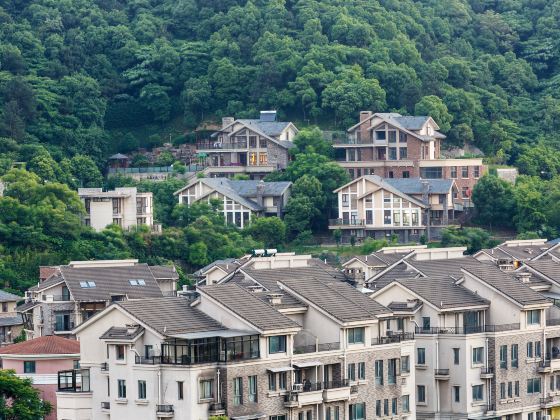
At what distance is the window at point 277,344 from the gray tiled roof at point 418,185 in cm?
4661

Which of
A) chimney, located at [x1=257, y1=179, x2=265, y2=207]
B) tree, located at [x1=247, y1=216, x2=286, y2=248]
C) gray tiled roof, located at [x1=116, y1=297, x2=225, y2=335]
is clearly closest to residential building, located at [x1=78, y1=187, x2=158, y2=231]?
tree, located at [x1=247, y1=216, x2=286, y2=248]

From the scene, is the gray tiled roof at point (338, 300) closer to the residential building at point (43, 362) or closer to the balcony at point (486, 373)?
the balcony at point (486, 373)

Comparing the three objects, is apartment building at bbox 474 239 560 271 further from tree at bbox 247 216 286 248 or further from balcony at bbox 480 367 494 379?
tree at bbox 247 216 286 248

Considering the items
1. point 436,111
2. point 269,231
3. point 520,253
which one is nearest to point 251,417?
point 520,253

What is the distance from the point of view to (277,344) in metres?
44.3

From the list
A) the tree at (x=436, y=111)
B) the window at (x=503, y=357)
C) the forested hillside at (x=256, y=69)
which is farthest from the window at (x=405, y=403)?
the tree at (x=436, y=111)

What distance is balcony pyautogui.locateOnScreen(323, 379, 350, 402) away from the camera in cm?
4519

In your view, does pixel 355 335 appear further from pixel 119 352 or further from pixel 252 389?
pixel 119 352

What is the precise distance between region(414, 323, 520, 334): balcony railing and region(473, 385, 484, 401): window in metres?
1.32

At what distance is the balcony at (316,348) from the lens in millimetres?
45378

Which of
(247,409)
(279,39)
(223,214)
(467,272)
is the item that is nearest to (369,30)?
(279,39)

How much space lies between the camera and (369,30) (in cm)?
10831

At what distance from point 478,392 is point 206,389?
9.16m

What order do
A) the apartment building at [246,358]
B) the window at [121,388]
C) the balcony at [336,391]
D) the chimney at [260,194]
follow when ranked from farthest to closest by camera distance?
1. the chimney at [260,194]
2. the balcony at [336,391]
3. the window at [121,388]
4. the apartment building at [246,358]
